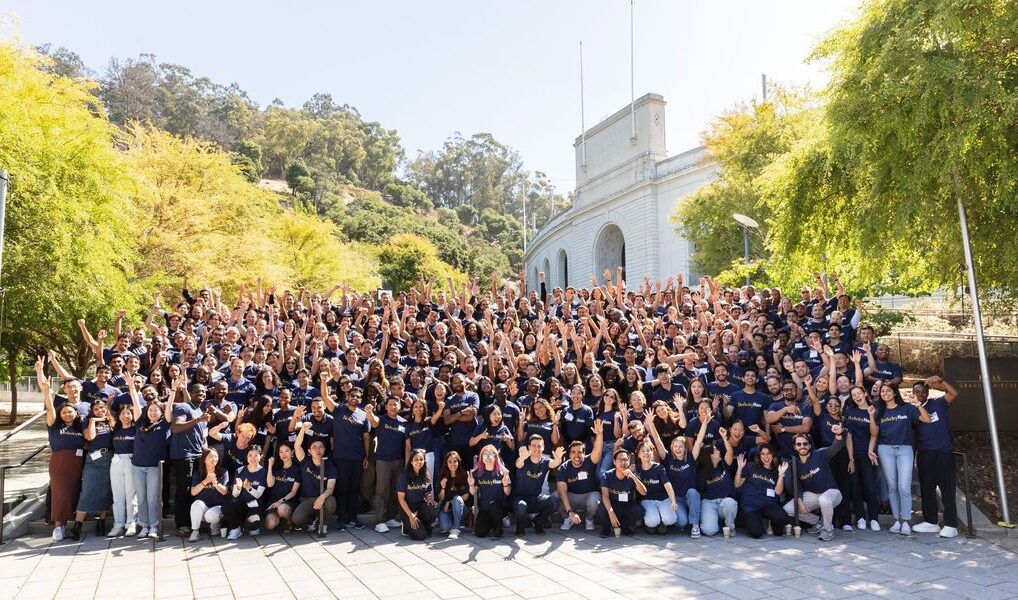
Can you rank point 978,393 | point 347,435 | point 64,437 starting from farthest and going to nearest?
point 978,393, point 347,435, point 64,437

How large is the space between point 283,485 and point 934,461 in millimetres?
7746

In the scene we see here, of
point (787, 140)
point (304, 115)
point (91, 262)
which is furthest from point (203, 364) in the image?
point (304, 115)

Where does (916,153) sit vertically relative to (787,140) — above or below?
below

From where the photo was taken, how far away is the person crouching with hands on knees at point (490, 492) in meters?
8.21

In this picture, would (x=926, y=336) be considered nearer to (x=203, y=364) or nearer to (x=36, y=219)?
(x=203, y=364)

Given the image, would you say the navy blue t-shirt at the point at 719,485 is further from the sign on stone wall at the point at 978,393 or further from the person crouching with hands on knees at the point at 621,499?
the sign on stone wall at the point at 978,393

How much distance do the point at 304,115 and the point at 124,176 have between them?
344 feet

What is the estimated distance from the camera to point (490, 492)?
824 cm

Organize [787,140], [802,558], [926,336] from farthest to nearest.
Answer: [787,140]
[926,336]
[802,558]

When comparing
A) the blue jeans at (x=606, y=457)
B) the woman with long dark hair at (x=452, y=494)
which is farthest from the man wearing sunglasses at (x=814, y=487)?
the woman with long dark hair at (x=452, y=494)

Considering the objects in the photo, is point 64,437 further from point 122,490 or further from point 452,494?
point 452,494

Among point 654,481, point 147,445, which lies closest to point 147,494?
point 147,445

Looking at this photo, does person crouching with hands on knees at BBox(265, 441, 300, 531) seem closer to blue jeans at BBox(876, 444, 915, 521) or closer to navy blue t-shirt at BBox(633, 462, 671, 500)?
navy blue t-shirt at BBox(633, 462, 671, 500)

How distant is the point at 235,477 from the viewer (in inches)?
332
